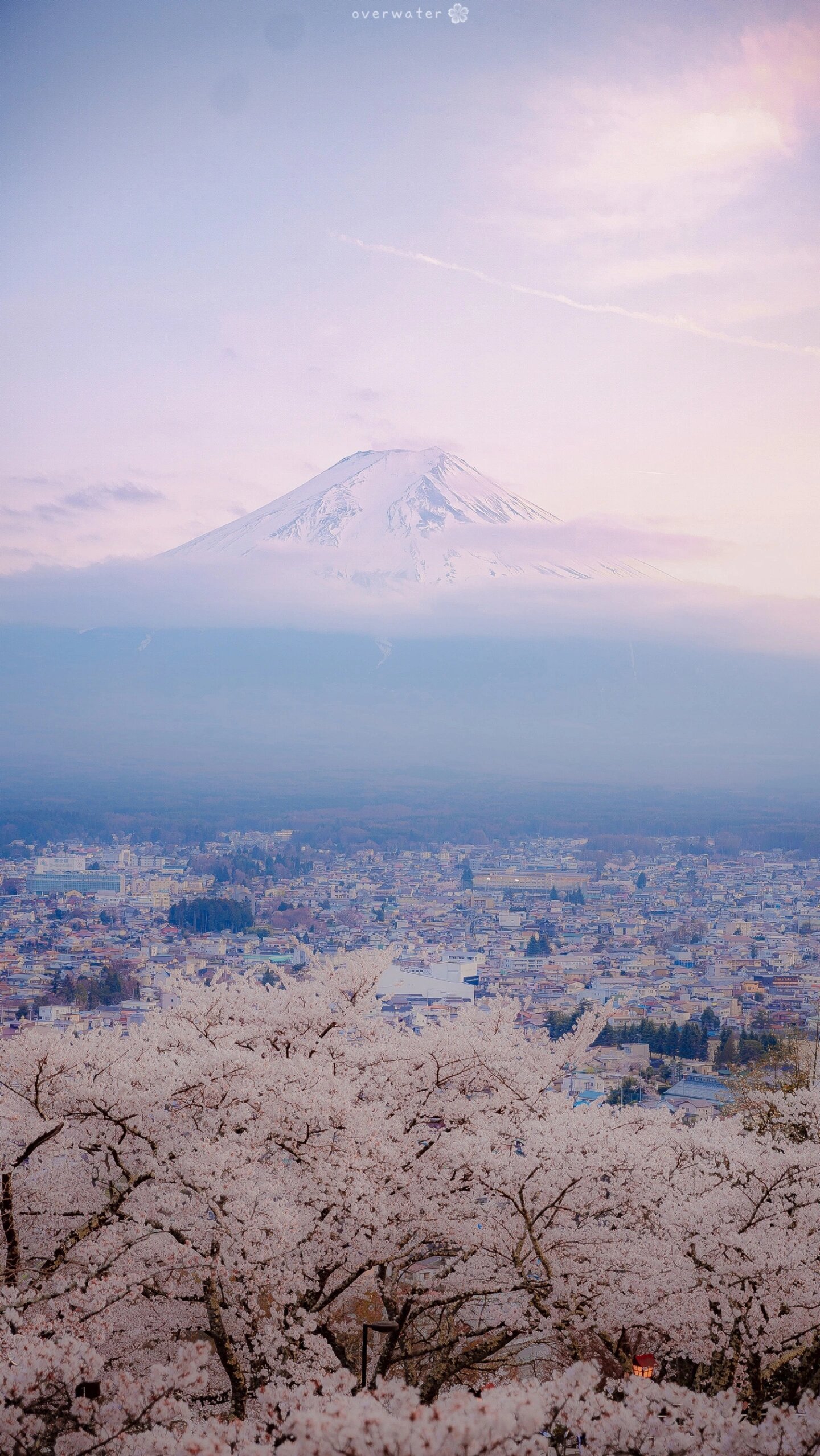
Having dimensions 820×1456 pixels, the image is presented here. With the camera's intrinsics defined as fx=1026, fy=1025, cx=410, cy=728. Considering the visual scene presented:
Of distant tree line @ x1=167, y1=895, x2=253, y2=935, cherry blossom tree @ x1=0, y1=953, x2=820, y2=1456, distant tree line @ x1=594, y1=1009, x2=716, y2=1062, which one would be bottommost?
distant tree line @ x1=594, y1=1009, x2=716, y2=1062

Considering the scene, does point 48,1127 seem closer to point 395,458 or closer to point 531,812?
point 531,812

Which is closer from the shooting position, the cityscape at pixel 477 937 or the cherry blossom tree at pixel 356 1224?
the cherry blossom tree at pixel 356 1224

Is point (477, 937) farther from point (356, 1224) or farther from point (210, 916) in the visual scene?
point (356, 1224)

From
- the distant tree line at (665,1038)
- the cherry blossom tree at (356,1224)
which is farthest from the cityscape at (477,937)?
the cherry blossom tree at (356,1224)

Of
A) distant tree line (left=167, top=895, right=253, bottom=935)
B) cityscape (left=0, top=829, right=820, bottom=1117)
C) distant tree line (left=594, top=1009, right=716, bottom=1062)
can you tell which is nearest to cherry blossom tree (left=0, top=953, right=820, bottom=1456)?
cityscape (left=0, top=829, right=820, bottom=1117)

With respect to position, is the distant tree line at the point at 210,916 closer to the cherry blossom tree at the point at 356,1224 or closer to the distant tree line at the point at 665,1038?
the distant tree line at the point at 665,1038

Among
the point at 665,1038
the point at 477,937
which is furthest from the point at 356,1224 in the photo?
the point at 477,937

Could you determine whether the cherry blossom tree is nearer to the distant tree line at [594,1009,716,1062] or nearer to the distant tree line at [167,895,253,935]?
the distant tree line at [594,1009,716,1062]

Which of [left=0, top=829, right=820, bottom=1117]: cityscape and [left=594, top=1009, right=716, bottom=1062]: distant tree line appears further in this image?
[left=594, top=1009, right=716, bottom=1062]: distant tree line

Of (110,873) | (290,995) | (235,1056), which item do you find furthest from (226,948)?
(235,1056)
